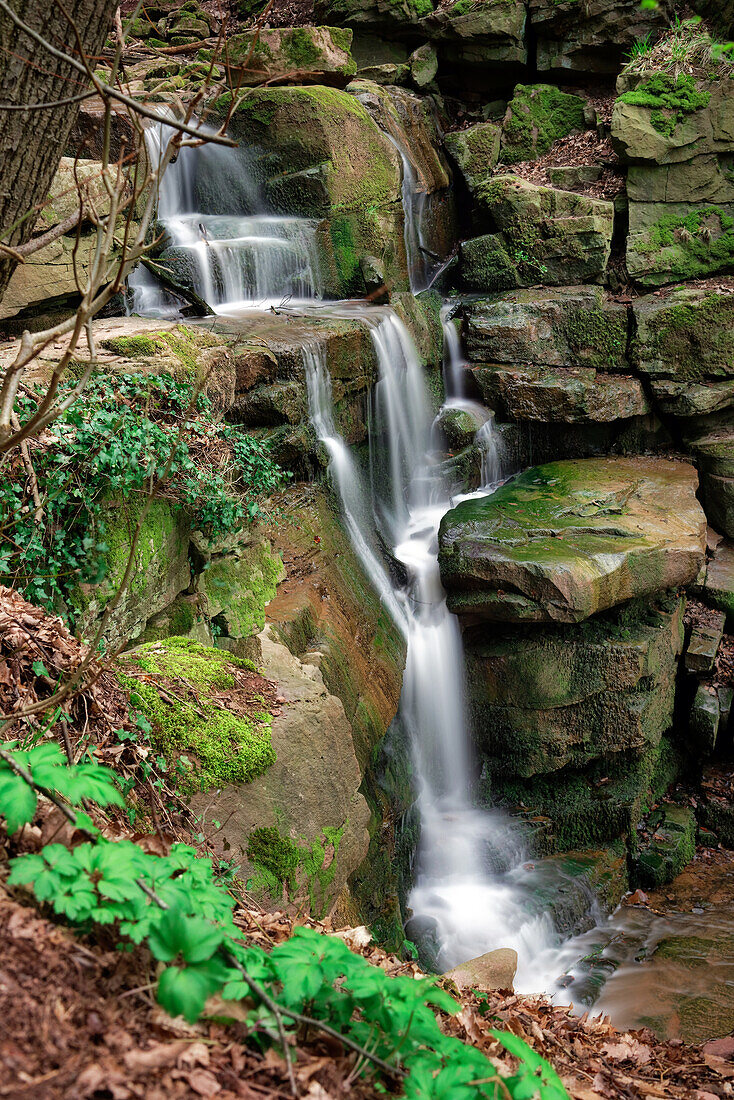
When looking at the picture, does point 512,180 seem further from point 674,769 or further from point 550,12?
point 674,769

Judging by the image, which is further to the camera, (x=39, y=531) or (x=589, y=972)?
(x=589, y=972)

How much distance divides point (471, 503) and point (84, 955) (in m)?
6.41

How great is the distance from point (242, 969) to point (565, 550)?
545 cm

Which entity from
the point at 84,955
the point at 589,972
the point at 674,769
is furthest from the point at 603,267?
the point at 84,955

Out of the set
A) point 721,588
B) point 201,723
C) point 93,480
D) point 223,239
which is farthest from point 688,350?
point 201,723

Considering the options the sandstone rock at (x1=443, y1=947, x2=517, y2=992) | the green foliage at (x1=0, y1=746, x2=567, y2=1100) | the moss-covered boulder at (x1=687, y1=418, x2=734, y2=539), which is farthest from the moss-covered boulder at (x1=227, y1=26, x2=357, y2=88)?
the green foliage at (x1=0, y1=746, x2=567, y2=1100)

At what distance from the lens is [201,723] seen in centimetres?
359

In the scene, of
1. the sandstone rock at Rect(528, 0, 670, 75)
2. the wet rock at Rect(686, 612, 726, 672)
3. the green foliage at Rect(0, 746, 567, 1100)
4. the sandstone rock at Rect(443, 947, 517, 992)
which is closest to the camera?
the green foliage at Rect(0, 746, 567, 1100)

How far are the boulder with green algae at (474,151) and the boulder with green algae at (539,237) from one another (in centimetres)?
66

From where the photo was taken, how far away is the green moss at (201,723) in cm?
346

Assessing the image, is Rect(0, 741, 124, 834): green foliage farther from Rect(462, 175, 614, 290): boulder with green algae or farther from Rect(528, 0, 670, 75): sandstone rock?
Rect(528, 0, 670, 75): sandstone rock

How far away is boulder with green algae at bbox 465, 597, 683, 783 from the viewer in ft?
22.9

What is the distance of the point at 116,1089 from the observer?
1.55 m

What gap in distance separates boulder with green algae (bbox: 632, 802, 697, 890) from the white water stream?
1.15 m
